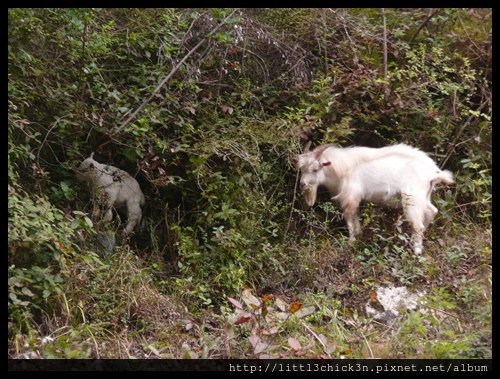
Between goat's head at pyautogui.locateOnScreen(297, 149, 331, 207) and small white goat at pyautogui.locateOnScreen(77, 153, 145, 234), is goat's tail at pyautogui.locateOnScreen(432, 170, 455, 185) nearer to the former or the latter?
goat's head at pyautogui.locateOnScreen(297, 149, 331, 207)

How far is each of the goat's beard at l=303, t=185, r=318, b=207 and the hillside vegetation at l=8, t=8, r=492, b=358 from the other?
0.41ft

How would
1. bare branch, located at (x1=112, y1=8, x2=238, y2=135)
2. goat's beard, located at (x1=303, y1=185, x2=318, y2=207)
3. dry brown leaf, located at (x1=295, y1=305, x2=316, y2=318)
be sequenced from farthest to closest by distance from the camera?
1. goat's beard, located at (x1=303, y1=185, x2=318, y2=207)
2. bare branch, located at (x1=112, y1=8, x2=238, y2=135)
3. dry brown leaf, located at (x1=295, y1=305, x2=316, y2=318)

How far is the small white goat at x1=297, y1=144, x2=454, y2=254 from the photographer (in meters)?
6.44

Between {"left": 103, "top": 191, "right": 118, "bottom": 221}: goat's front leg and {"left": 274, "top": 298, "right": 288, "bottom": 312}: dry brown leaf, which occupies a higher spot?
{"left": 103, "top": 191, "right": 118, "bottom": 221}: goat's front leg

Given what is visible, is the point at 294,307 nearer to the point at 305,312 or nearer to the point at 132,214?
the point at 305,312

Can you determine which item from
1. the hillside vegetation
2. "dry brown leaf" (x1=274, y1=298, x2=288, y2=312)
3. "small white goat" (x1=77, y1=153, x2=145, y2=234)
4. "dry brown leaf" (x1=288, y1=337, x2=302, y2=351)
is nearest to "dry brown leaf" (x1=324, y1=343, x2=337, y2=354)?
the hillside vegetation

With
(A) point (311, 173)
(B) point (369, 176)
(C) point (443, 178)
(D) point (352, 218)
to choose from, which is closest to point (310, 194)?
(A) point (311, 173)

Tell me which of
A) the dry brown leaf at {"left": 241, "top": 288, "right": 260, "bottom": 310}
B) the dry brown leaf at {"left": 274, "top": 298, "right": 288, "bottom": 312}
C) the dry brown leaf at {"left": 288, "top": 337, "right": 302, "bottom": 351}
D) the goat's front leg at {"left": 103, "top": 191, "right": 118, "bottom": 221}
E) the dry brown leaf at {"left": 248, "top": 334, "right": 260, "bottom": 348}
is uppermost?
the goat's front leg at {"left": 103, "top": 191, "right": 118, "bottom": 221}

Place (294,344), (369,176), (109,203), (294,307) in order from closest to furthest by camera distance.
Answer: (294,344)
(294,307)
(109,203)
(369,176)

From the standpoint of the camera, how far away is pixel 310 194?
22.1ft

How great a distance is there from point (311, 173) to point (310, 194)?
20 cm

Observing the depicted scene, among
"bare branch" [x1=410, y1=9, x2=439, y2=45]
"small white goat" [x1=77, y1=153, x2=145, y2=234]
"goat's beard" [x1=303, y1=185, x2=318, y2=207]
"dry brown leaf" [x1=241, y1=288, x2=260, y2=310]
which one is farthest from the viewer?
"bare branch" [x1=410, y1=9, x2=439, y2=45]

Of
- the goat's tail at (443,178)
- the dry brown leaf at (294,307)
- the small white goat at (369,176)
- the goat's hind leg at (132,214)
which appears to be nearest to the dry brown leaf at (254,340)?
the dry brown leaf at (294,307)

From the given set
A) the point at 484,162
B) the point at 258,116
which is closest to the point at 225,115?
the point at 258,116
